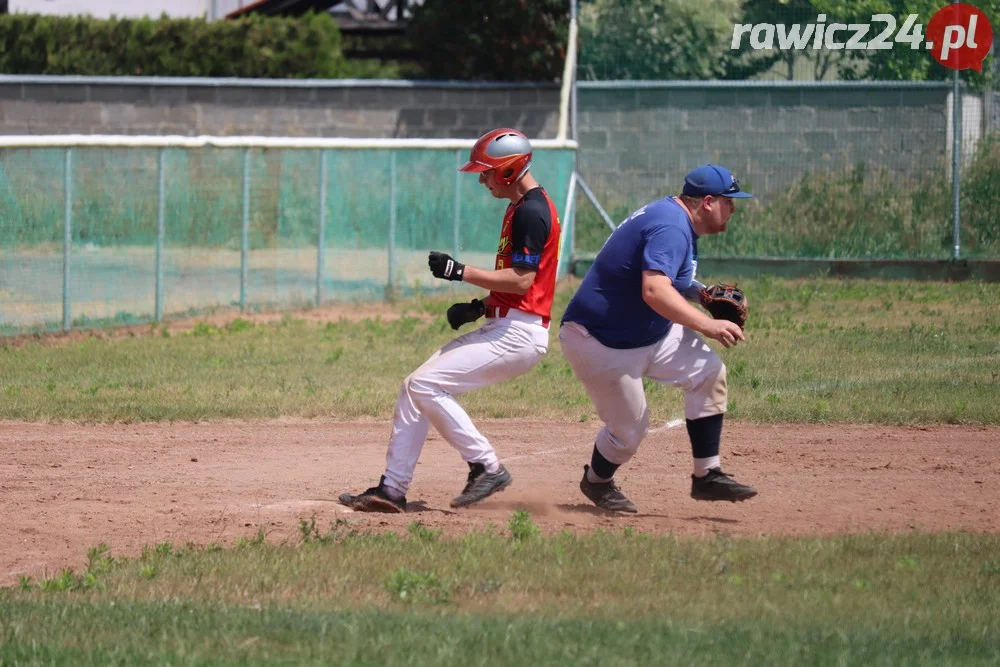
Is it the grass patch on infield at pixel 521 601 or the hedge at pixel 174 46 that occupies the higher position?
the hedge at pixel 174 46

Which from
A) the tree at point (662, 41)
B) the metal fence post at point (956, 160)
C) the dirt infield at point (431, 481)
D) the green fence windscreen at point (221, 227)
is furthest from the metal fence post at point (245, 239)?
the metal fence post at point (956, 160)

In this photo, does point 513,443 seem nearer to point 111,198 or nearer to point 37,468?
point 37,468

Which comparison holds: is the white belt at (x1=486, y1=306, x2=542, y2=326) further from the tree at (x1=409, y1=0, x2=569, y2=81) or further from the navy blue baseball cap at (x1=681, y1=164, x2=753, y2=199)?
the tree at (x1=409, y1=0, x2=569, y2=81)

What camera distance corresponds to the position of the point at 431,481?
27.8 ft

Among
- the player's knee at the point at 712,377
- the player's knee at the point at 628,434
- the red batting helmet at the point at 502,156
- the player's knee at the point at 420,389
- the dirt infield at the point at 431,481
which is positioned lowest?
the dirt infield at the point at 431,481

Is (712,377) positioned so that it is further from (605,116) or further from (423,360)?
(605,116)

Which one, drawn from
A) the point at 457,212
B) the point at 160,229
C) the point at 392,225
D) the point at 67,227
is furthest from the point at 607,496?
the point at 457,212

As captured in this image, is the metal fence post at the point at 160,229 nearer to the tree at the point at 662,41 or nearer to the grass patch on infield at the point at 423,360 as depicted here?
the grass patch on infield at the point at 423,360

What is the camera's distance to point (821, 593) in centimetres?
574

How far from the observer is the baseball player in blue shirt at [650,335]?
718cm

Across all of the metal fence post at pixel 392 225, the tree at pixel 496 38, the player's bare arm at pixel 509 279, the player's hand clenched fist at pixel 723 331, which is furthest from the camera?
the tree at pixel 496 38

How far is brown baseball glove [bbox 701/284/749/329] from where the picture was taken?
725cm

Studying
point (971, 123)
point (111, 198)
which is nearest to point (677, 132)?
point (971, 123)

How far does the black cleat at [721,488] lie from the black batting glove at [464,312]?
139 cm
